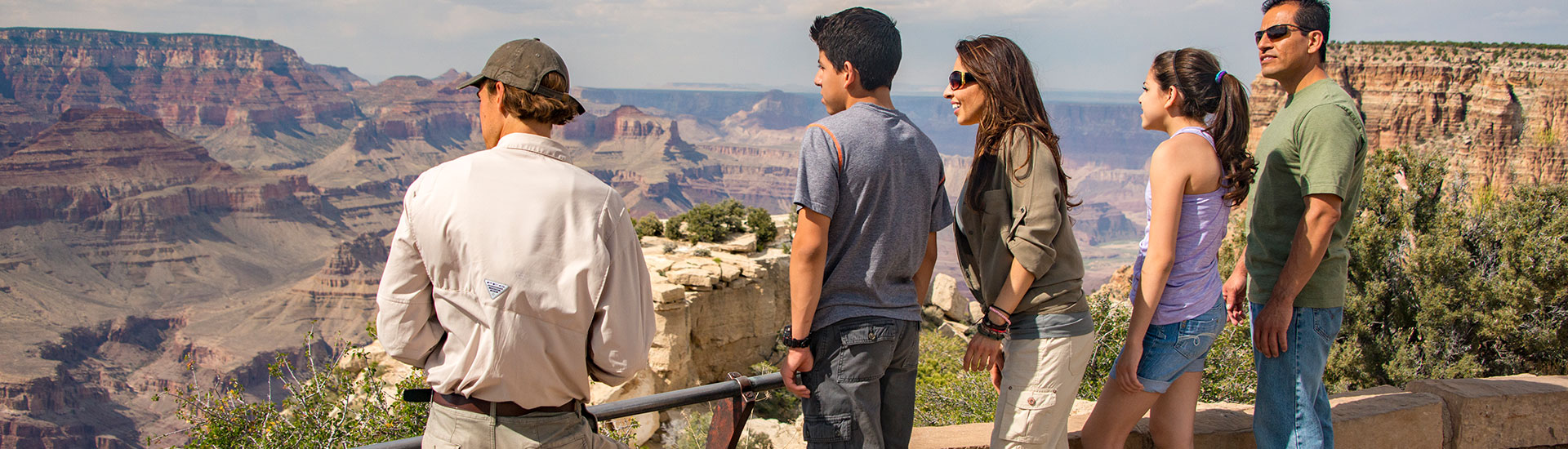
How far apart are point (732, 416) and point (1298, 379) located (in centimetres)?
200

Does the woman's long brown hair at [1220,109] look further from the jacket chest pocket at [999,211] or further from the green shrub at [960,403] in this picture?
the green shrub at [960,403]

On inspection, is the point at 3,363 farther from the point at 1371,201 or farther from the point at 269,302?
the point at 1371,201

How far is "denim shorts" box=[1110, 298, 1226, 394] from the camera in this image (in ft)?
9.22

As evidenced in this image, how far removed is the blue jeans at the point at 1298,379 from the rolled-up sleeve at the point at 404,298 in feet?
9.02

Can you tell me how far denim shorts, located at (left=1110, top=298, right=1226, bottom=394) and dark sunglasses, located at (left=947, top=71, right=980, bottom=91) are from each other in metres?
1.04

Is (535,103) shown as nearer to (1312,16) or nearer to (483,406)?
(483,406)

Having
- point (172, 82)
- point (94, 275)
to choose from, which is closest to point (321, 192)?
point (94, 275)

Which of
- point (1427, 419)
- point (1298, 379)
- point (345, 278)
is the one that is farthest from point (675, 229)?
point (345, 278)

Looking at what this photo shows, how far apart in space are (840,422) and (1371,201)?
8413 mm

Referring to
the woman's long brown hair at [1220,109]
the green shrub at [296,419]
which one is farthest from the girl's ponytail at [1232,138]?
the green shrub at [296,419]

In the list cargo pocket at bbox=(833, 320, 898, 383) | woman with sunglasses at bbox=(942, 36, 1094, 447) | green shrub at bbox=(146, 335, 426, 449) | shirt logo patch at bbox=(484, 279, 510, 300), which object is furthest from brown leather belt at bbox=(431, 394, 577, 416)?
green shrub at bbox=(146, 335, 426, 449)

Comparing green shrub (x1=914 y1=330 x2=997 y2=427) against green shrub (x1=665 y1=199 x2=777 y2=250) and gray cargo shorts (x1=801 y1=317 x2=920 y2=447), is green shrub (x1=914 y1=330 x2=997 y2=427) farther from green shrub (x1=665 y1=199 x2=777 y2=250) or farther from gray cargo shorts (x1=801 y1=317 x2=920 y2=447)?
green shrub (x1=665 y1=199 x2=777 y2=250)

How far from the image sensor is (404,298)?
197 cm

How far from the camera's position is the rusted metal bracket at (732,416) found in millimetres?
2734
